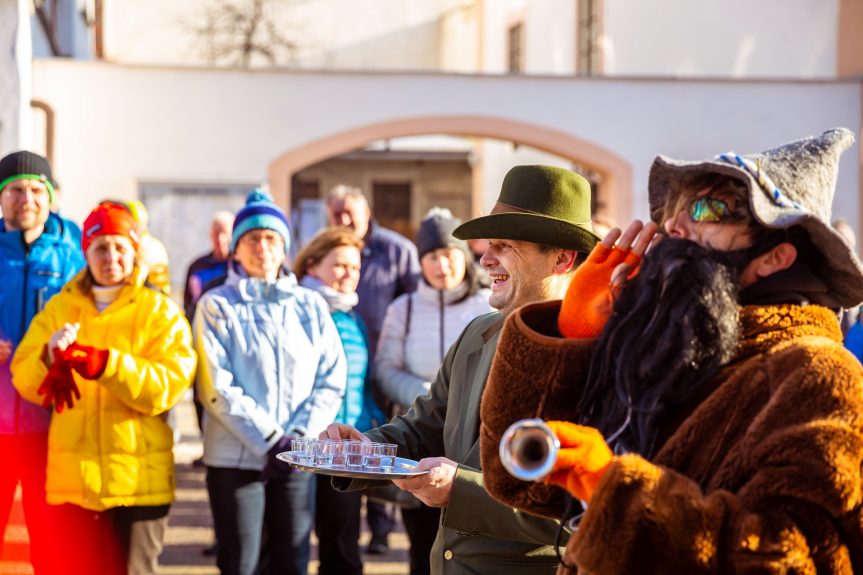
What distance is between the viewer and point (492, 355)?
11.7 feet

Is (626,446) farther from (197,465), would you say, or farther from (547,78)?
(547,78)

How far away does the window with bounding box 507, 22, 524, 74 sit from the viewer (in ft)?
98.8

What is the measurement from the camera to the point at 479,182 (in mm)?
30172

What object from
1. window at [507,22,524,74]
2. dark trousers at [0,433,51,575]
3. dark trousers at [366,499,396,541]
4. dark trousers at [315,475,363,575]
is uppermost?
window at [507,22,524,74]

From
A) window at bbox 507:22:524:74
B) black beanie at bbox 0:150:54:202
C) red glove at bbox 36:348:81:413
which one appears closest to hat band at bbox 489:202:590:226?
red glove at bbox 36:348:81:413

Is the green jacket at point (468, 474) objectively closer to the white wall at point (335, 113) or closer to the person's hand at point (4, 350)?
the person's hand at point (4, 350)

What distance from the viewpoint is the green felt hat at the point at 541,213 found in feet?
12.1

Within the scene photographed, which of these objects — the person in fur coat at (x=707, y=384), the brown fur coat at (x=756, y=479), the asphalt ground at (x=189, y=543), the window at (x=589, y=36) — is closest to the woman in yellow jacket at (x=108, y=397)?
the asphalt ground at (x=189, y=543)

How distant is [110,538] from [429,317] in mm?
2021

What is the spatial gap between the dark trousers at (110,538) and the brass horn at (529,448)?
377 centimetres

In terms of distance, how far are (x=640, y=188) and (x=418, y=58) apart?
16485 mm

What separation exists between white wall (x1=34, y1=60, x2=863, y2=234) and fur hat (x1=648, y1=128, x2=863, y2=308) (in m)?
14.7

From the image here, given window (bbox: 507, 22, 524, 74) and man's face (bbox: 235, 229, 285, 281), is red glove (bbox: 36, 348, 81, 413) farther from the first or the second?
window (bbox: 507, 22, 524, 74)

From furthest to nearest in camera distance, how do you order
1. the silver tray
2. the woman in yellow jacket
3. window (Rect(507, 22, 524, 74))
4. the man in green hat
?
window (Rect(507, 22, 524, 74)) < the woman in yellow jacket < the man in green hat < the silver tray
